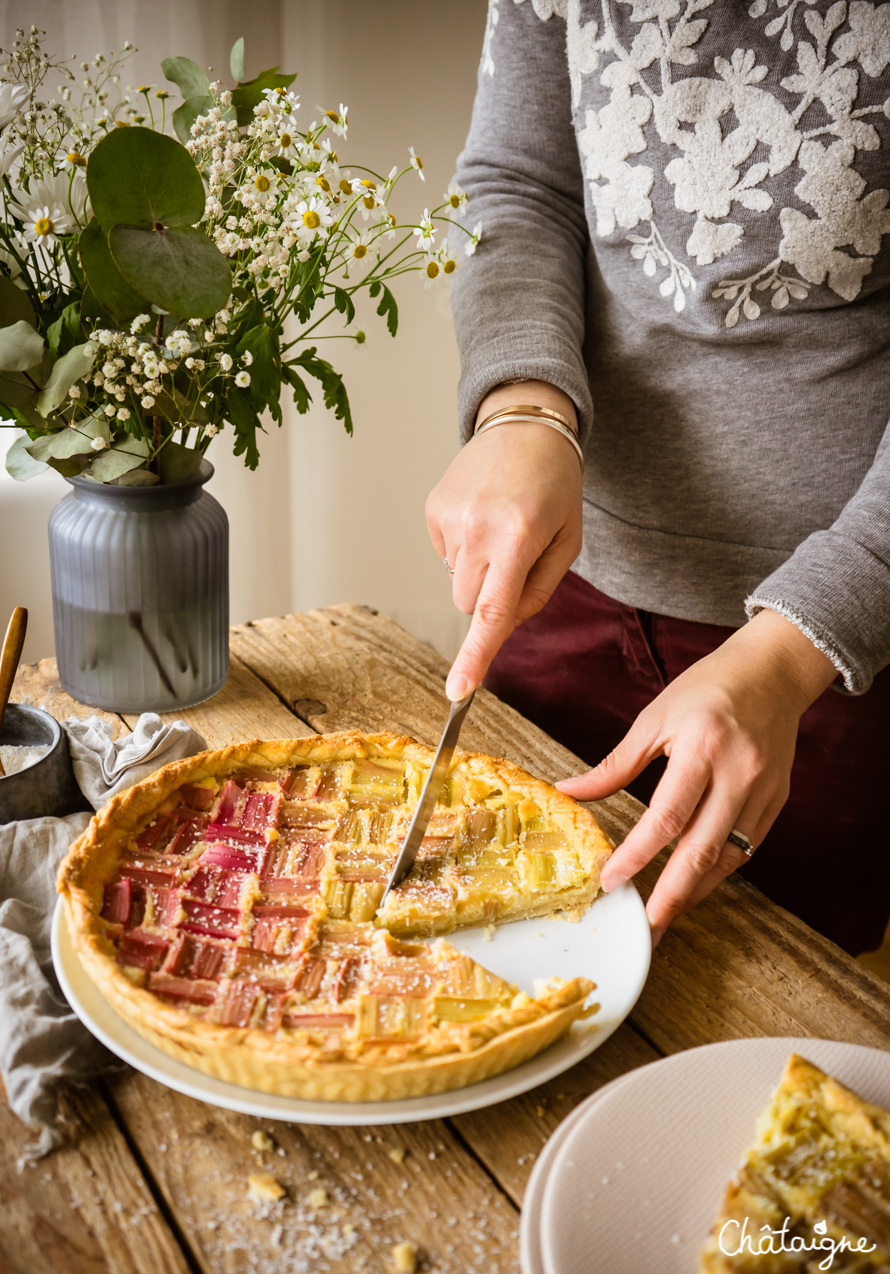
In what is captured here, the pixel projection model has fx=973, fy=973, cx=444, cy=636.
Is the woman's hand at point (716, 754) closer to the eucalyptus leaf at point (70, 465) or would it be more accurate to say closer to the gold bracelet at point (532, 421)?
the gold bracelet at point (532, 421)

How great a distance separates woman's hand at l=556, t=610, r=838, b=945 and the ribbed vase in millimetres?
591

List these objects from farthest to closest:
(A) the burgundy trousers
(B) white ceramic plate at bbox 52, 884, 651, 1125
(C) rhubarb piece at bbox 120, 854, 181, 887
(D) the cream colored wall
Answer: (D) the cream colored wall, (A) the burgundy trousers, (C) rhubarb piece at bbox 120, 854, 181, 887, (B) white ceramic plate at bbox 52, 884, 651, 1125

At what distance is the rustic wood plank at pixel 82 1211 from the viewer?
0.62 m

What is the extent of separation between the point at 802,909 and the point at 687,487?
646 mm

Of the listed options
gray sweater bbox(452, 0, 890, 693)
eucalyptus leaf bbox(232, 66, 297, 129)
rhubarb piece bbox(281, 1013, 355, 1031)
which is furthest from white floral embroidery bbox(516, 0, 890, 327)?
rhubarb piece bbox(281, 1013, 355, 1031)

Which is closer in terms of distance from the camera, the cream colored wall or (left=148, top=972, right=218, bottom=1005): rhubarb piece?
(left=148, top=972, right=218, bottom=1005): rhubarb piece

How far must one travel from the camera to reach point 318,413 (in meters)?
2.76

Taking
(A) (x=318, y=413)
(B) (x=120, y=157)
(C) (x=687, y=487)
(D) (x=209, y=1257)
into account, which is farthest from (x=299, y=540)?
(D) (x=209, y=1257)

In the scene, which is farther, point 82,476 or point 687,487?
point 687,487

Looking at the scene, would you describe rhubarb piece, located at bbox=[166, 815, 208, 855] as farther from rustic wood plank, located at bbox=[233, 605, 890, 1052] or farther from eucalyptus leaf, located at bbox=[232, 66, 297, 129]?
eucalyptus leaf, located at bbox=[232, 66, 297, 129]

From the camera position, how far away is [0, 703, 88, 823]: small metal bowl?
975 mm

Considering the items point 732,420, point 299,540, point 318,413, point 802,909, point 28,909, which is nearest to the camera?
point 28,909

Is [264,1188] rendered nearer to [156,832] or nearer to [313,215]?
[156,832]

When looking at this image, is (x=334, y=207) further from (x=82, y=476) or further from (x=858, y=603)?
(x=858, y=603)
